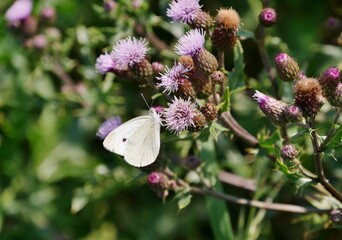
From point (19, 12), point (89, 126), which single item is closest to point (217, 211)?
point (89, 126)

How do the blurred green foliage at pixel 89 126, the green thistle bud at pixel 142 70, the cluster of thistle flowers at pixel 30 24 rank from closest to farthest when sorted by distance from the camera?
the green thistle bud at pixel 142 70 < the blurred green foliage at pixel 89 126 < the cluster of thistle flowers at pixel 30 24

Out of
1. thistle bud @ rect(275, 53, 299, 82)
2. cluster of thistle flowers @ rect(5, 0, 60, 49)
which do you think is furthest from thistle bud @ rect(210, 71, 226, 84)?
cluster of thistle flowers @ rect(5, 0, 60, 49)

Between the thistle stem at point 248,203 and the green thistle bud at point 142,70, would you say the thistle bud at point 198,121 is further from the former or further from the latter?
the thistle stem at point 248,203

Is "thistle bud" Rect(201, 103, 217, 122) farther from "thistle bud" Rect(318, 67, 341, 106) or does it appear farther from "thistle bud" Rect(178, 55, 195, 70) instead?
"thistle bud" Rect(318, 67, 341, 106)

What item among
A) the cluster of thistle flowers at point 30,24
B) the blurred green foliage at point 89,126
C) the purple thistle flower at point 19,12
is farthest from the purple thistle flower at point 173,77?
the purple thistle flower at point 19,12

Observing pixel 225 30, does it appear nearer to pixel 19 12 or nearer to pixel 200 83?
pixel 200 83
